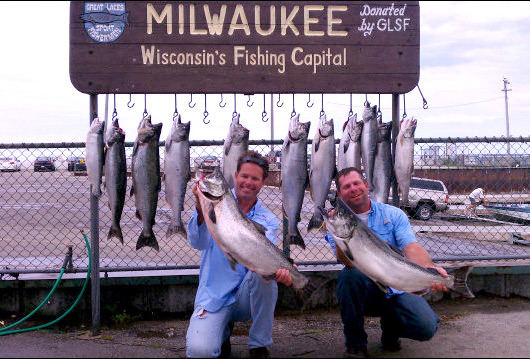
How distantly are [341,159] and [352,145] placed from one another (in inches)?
6.3

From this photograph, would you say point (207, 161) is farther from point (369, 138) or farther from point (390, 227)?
point (390, 227)

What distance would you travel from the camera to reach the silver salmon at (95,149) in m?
4.63

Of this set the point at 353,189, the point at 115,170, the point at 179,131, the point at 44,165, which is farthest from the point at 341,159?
the point at 44,165

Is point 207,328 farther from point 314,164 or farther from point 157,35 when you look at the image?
point 157,35

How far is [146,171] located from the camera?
465cm

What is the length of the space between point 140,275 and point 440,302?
323 cm

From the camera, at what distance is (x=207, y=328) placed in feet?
13.0

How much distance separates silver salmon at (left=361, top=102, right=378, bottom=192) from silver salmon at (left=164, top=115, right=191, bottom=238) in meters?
1.57

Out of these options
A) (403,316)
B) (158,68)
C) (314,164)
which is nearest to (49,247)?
(158,68)

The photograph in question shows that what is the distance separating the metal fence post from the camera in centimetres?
495

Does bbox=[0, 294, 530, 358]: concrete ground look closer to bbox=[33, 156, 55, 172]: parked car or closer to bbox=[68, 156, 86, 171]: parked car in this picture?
bbox=[68, 156, 86, 171]: parked car

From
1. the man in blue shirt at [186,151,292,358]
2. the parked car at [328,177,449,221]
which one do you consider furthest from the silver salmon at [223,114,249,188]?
the parked car at [328,177,449,221]

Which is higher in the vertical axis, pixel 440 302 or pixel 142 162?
pixel 142 162

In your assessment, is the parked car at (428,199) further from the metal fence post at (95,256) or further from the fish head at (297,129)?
the metal fence post at (95,256)
